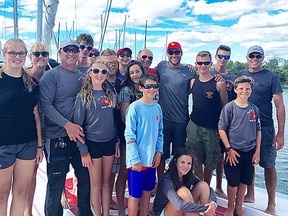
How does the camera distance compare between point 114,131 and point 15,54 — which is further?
point 114,131

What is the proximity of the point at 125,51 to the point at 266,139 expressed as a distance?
2.31 metres

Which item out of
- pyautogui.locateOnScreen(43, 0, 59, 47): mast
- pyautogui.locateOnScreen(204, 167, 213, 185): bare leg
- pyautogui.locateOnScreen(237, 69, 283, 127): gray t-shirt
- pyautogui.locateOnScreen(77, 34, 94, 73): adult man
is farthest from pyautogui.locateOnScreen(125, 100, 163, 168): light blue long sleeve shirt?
pyautogui.locateOnScreen(43, 0, 59, 47): mast

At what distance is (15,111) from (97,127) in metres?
0.83

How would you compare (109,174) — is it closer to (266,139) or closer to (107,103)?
(107,103)

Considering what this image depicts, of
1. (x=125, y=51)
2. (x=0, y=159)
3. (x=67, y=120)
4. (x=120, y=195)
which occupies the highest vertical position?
(x=125, y=51)

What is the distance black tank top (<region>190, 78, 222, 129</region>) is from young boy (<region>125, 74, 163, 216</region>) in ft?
2.84

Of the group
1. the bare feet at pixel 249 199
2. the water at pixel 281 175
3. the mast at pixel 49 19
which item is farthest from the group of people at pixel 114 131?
the water at pixel 281 175

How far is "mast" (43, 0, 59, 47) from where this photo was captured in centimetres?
604

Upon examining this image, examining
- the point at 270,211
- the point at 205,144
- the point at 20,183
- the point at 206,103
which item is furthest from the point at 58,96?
the point at 270,211

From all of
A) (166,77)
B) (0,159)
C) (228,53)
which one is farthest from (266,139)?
(0,159)

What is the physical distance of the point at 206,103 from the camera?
374cm

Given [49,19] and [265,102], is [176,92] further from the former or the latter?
[49,19]

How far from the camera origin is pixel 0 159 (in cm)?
261

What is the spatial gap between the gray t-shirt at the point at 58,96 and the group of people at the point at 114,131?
0.03 feet
